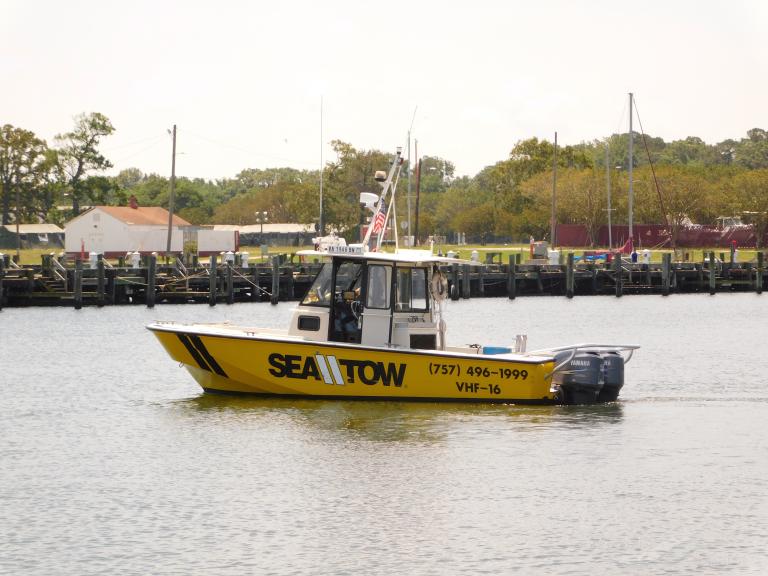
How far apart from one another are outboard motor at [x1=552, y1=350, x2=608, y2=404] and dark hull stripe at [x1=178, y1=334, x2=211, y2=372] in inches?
267

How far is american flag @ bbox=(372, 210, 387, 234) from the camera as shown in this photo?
26125mm

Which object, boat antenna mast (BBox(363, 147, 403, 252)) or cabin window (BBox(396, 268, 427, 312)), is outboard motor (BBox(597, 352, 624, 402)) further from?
boat antenna mast (BBox(363, 147, 403, 252))

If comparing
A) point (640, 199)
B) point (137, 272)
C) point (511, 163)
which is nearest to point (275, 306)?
point (137, 272)

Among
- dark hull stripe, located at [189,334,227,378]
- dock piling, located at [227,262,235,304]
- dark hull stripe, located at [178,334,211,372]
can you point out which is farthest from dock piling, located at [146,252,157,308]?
dark hull stripe, located at [189,334,227,378]

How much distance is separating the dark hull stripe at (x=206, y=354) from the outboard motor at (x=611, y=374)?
7.26 metres

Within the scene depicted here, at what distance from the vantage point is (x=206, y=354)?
88.1 feet

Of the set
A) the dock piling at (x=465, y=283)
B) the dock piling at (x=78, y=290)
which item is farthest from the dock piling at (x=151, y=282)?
the dock piling at (x=465, y=283)

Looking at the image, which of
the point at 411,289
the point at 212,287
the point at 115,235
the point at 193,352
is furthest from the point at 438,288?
the point at 115,235

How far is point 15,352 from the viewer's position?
Result: 42000mm

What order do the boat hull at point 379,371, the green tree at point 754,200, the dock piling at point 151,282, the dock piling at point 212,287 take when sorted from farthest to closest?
the green tree at point 754,200 < the dock piling at point 212,287 < the dock piling at point 151,282 < the boat hull at point 379,371

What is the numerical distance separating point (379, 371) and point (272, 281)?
38027 millimetres

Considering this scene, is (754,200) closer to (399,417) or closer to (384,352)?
(399,417)

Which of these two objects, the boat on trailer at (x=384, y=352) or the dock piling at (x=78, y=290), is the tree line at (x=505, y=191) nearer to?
the dock piling at (x=78, y=290)

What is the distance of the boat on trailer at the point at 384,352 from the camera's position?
25469mm
